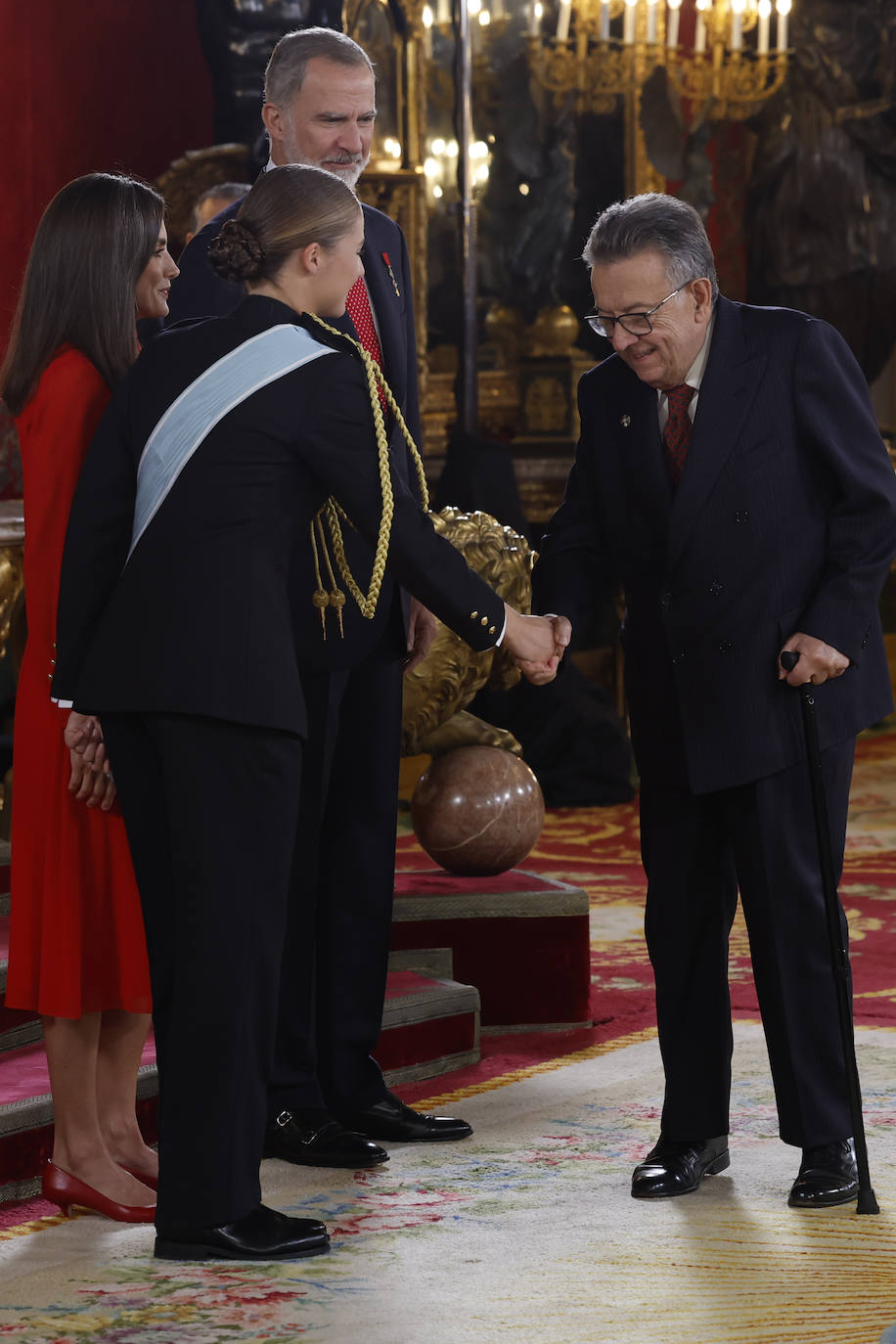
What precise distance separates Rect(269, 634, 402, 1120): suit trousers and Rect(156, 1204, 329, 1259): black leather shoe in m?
0.59

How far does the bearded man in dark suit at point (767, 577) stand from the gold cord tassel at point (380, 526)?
0.40m

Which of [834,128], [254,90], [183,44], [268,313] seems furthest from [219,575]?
[834,128]

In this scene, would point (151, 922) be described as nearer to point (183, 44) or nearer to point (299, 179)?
point (299, 179)

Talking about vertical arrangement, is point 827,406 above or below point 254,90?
below

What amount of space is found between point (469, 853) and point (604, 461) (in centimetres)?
149

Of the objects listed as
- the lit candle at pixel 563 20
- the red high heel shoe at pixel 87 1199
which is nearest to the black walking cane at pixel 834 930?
the red high heel shoe at pixel 87 1199

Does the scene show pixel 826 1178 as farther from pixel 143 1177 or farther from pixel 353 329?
pixel 353 329

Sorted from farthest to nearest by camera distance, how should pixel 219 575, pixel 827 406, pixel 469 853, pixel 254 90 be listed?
pixel 254 90 → pixel 469 853 → pixel 827 406 → pixel 219 575

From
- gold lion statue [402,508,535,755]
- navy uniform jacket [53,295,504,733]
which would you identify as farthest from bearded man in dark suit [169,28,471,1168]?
gold lion statue [402,508,535,755]

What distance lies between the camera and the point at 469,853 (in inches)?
178

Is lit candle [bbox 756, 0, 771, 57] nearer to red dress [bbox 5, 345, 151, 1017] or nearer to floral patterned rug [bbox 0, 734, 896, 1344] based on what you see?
floral patterned rug [bbox 0, 734, 896, 1344]

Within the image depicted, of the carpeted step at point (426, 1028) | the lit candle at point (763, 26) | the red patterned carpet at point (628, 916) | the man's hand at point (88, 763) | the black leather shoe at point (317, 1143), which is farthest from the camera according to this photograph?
the lit candle at point (763, 26)

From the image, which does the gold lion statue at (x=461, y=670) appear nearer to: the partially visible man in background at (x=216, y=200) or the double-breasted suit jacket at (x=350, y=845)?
the double-breasted suit jacket at (x=350, y=845)

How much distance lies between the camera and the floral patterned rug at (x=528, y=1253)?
2596 millimetres
